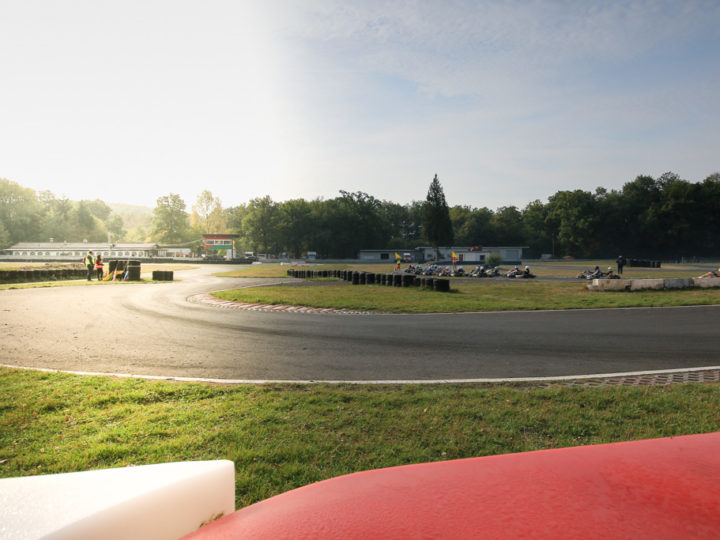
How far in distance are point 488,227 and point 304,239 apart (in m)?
43.6

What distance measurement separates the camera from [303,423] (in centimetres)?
420

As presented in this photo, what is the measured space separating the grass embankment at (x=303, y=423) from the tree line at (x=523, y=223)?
81.5 m

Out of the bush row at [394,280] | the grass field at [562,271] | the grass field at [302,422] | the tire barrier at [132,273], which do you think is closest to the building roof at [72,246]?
the grass field at [562,271]

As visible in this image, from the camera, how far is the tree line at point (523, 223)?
87562mm

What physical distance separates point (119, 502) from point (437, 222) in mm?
86050

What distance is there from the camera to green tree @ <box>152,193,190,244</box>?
420 ft

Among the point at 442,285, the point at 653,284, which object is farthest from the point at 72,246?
Result: the point at 653,284

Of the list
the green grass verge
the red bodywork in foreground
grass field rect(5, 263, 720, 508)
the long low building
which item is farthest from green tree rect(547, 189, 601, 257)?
the red bodywork in foreground

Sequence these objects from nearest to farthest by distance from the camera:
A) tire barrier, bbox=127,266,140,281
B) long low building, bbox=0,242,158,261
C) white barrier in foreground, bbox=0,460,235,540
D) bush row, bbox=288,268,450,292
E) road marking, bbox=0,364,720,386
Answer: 1. white barrier in foreground, bbox=0,460,235,540
2. road marking, bbox=0,364,720,386
3. bush row, bbox=288,268,450,292
4. tire barrier, bbox=127,266,140,281
5. long low building, bbox=0,242,158,261

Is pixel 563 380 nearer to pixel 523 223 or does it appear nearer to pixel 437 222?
pixel 437 222

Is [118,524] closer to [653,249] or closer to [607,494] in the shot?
[607,494]

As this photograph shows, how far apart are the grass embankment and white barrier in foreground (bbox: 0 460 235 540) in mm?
1814

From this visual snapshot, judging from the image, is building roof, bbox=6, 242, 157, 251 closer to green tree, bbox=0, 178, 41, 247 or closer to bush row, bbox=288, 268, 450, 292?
green tree, bbox=0, 178, 41, 247

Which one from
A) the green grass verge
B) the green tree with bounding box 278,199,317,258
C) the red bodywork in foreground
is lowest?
the green grass verge
